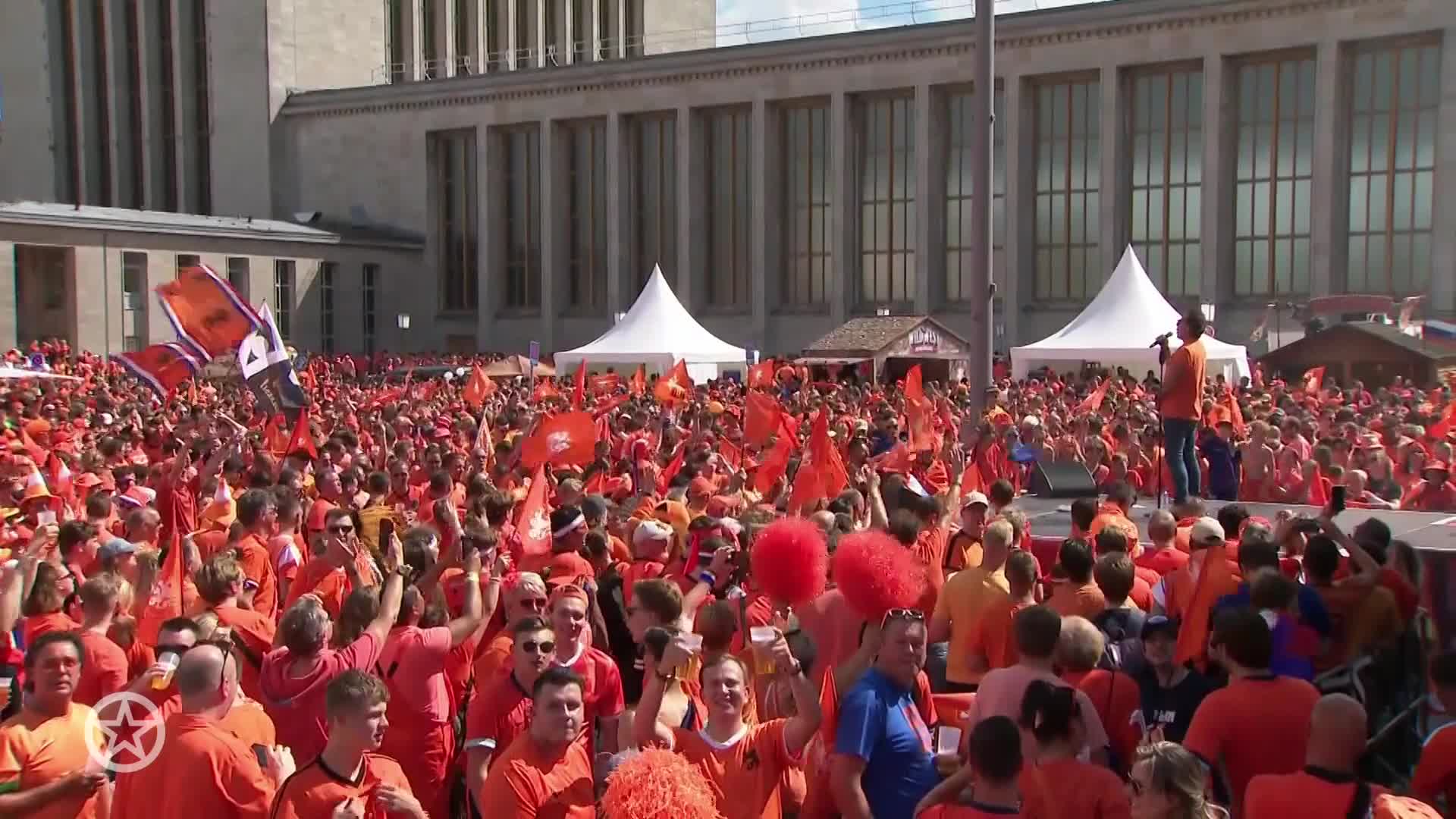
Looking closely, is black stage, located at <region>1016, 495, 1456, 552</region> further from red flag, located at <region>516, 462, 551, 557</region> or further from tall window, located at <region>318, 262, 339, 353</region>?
tall window, located at <region>318, 262, 339, 353</region>

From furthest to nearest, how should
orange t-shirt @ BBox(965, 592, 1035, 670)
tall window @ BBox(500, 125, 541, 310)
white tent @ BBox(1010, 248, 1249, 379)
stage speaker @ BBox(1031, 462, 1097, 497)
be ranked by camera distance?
1. tall window @ BBox(500, 125, 541, 310)
2. white tent @ BBox(1010, 248, 1249, 379)
3. stage speaker @ BBox(1031, 462, 1097, 497)
4. orange t-shirt @ BBox(965, 592, 1035, 670)

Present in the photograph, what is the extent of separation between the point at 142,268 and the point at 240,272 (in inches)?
145

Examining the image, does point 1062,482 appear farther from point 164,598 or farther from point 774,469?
point 164,598

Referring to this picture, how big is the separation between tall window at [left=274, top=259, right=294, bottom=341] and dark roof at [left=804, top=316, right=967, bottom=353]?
81.6 ft

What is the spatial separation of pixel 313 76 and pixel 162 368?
44.6m

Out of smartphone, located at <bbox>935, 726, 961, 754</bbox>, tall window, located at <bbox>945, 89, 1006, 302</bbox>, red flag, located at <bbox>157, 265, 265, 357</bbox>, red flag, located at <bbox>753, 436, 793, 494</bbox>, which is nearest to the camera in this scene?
smartphone, located at <bbox>935, 726, 961, 754</bbox>

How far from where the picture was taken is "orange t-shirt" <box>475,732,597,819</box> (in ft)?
14.6

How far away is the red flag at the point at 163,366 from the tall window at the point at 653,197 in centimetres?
3420

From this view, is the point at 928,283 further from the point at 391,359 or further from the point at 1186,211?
the point at 391,359

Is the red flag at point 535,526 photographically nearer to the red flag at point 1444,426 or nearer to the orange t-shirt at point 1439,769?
the orange t-shirt at point 1439,769

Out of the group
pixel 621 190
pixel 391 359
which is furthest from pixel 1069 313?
pixel 391 359

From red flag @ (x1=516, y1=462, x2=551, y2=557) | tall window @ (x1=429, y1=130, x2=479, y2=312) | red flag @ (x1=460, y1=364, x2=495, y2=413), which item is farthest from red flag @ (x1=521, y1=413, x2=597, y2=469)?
tall window @ (x1=429, y1=130, x2=479, y2=312)

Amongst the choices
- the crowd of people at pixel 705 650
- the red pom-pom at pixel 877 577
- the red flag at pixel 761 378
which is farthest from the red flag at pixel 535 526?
the red flag at pixel 761 378

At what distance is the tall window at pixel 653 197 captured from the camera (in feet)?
169
